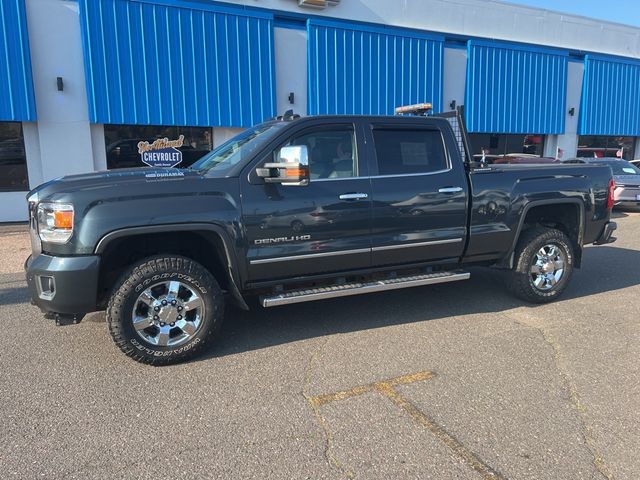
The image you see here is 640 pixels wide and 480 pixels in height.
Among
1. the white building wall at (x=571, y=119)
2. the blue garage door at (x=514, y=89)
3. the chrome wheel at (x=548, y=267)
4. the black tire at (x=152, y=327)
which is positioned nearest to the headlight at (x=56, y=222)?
the black tire at (x=152, y=327)

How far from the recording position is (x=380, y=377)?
3656 mm

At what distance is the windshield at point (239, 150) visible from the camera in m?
4.21

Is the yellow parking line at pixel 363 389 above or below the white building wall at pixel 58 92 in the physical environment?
below

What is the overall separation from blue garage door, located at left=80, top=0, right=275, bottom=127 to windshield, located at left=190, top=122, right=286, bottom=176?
7.86 m

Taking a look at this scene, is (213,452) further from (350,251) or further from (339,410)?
(350,251)

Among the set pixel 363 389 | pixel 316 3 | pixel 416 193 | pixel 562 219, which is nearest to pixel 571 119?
pixel 316 3

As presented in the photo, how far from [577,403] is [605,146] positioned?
68.7ft

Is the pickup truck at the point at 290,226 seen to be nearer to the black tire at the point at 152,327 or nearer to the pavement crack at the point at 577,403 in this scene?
the black tire at the point at 152,327

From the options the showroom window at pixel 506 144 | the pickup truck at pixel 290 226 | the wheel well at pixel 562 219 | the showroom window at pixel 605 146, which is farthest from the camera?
the showroom window at pixel 605 146

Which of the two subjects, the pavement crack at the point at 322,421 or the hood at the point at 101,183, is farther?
the hood at the point at 101,183

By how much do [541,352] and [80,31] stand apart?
38.2ft

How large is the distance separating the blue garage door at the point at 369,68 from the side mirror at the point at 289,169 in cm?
1039

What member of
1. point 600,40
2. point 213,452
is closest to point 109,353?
point 213,452

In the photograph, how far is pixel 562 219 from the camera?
5.69 meters
